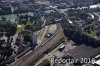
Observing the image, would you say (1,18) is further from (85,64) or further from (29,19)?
(85,64)

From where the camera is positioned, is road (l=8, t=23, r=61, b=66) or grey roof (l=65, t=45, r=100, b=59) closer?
road (l=8, t=23, r=61, b=66)

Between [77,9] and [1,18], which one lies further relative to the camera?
[77,9]

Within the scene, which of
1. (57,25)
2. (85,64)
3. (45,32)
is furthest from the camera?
(57,25)

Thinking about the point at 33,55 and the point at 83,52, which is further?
the point at 33,55

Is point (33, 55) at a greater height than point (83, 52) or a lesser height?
lesser

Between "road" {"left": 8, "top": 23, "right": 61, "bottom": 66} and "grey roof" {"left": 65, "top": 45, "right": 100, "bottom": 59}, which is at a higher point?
"grey roof" {"left": 65, "top": 45, "right": 100, "bottom": 59}

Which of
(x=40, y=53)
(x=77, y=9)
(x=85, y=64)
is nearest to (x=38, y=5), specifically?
(x=77, y=9)

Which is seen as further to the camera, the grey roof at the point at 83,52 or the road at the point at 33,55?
the grey roof at the point at 83,52

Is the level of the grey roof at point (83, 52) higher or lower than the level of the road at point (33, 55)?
higher
